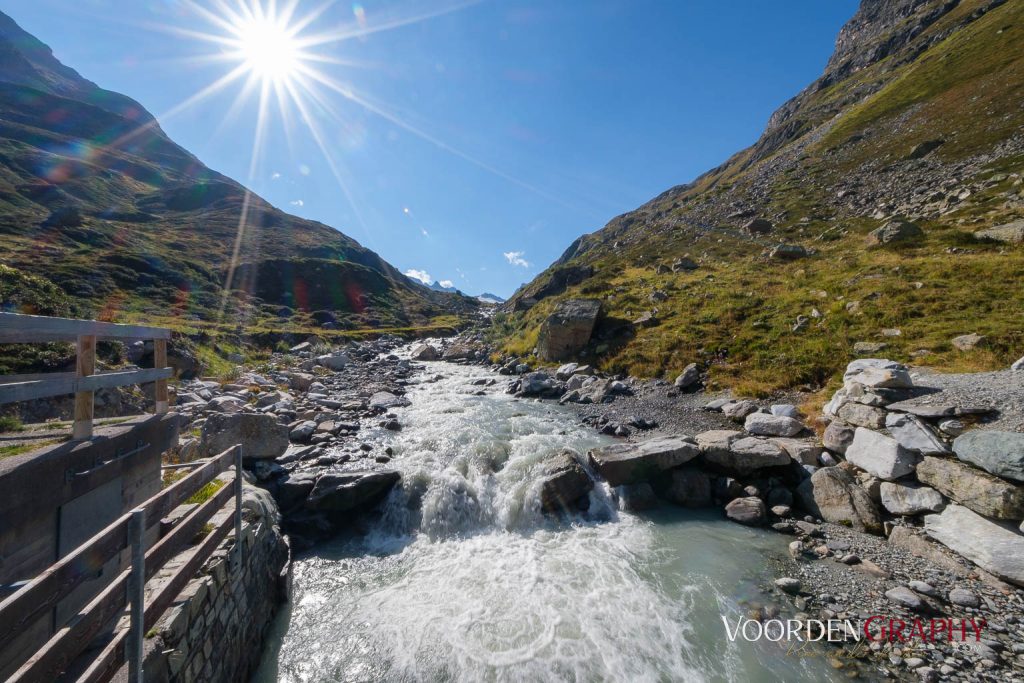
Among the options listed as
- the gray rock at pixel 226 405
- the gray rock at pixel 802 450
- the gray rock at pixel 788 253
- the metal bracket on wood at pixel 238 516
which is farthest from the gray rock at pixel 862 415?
the gray rock at pixel 788 253

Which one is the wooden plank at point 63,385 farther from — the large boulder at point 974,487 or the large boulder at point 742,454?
the large boulder at point 974,487

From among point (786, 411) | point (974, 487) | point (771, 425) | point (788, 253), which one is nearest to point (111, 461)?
point (974, 487)

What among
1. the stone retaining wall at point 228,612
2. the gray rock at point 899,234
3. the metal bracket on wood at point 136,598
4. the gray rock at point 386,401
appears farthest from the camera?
the gray rock at point 899,234

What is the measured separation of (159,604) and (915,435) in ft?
50.4

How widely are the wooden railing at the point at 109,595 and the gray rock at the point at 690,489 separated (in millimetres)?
11744

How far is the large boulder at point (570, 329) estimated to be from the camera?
3067 cm

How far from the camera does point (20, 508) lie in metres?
4.29

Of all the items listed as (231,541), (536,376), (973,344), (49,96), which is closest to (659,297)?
(536,376)

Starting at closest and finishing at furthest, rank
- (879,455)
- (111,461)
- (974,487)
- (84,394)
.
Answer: (84,394), (111,461), (974,487), (879,455)

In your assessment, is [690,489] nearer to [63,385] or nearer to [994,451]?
[994,451]

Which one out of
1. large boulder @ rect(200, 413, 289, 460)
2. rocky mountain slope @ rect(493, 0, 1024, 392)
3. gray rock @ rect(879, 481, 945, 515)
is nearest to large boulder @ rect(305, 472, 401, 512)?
large boulder @ rect(200, 413, 289, 460)

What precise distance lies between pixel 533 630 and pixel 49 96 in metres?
310

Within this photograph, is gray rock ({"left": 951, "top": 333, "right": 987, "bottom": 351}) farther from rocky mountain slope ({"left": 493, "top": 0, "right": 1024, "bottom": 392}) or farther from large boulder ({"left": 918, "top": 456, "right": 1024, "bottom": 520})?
large boulder ({"left": 918, "top": 456, "right": 1024, "bottom": 520})

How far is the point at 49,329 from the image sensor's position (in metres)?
4.34
